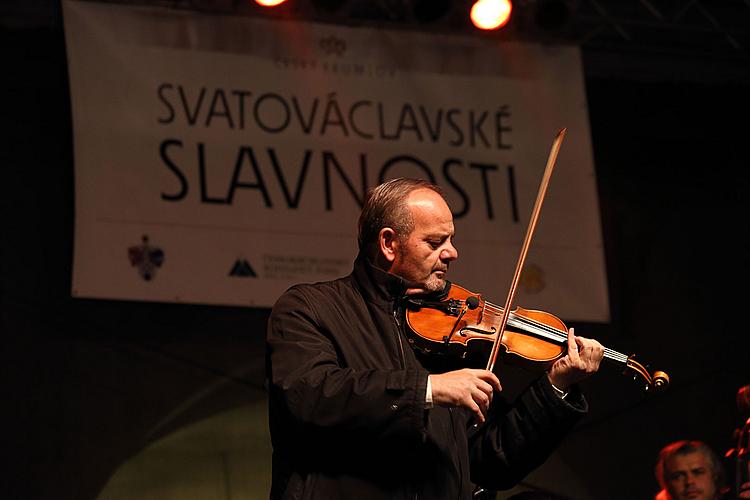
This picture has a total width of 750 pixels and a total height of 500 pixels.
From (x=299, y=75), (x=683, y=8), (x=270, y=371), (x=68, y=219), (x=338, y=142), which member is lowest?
(x=270, y=371)

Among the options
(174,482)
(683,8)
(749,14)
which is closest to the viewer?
(174,482)

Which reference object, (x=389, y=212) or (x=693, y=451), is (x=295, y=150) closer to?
(x=693, y=451)

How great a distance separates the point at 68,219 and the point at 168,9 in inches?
38.7

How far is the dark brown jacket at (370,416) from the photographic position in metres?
2.21

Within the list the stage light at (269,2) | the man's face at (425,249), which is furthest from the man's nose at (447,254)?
the stage light at (269,2)

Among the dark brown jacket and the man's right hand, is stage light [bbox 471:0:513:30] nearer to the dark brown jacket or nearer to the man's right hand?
the dark brown jacket

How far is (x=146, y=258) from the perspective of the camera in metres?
4.55

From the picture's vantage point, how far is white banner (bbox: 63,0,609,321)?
4.61m

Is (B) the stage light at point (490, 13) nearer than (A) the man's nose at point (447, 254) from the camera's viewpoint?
No

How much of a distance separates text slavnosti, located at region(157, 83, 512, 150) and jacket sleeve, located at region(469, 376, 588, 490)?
2451 mm

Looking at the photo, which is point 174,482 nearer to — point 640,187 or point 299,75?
point 299,75

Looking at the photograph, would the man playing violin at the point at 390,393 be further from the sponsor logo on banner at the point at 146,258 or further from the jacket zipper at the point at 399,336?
the sponsor logo on banner at the point at 146,258

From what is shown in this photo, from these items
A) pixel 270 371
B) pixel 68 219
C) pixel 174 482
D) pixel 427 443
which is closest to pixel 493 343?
pixel 427 443

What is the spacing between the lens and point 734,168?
18.5ft
